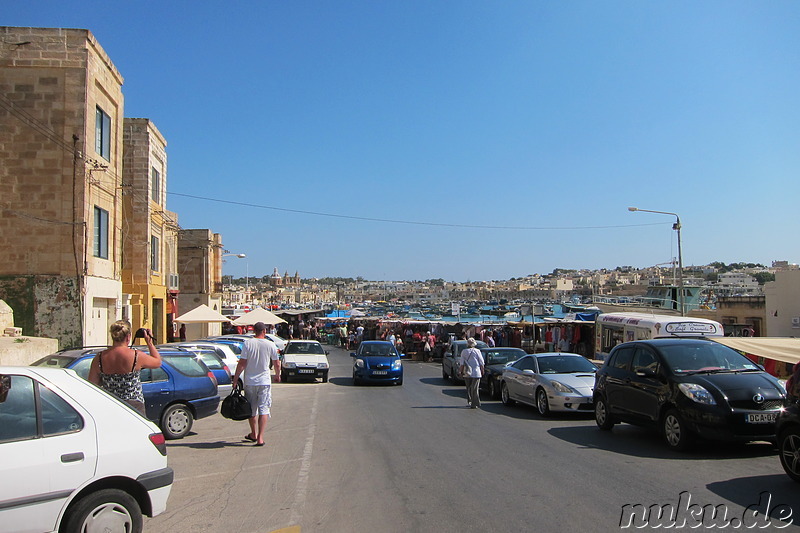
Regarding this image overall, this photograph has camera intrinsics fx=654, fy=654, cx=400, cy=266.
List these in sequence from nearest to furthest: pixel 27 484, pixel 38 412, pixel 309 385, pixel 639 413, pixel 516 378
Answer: pixel 27 484 → pixel 38 412 → pixel 639 413 → pixel 516 378 → pixel 309 385

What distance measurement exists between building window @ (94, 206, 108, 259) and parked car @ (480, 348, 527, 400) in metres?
13.8

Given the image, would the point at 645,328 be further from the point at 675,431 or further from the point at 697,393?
the point at 697,393

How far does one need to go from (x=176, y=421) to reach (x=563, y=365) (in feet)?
28.6

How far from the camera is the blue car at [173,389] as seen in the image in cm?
1108

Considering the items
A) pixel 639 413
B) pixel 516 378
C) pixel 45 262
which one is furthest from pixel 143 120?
pixel 639 413

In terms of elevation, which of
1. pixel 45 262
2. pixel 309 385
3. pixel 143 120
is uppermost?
pixel 143 120

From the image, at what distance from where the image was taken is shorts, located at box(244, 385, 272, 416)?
10.1 meters

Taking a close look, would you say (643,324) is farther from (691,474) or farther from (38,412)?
(38,412)

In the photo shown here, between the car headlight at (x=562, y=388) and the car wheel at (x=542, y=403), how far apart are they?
313 mm

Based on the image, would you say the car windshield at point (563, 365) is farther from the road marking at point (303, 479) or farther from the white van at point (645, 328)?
the road marking at point (303, 479)

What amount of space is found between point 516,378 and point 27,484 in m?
12.6

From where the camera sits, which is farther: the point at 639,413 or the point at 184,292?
the point at 184,292

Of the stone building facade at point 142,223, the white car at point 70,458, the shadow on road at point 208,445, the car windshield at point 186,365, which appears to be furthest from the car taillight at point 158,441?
the stone building facade at point 142,223

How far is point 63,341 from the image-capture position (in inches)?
824
